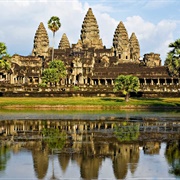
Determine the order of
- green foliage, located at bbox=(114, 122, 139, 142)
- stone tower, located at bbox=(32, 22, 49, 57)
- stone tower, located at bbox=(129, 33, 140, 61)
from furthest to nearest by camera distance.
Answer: stone tower, located at bbox=(129, 33, 140, 61) < stone tower, located at bbox=(32, 22, 49, 57) < green foliage, located at bbox=(114, 122, 139, 142)

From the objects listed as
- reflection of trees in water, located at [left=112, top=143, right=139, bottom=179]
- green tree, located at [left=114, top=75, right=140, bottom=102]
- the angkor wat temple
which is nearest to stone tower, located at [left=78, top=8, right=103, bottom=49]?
the angkor wat temple

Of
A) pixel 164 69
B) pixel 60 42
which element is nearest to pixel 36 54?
pixel 60 42

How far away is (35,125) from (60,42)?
138 meters

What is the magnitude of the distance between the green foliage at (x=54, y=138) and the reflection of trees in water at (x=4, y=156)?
8.40ft

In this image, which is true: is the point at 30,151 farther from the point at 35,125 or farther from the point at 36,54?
the point at 36,54

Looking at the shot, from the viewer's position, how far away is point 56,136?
1359 inches

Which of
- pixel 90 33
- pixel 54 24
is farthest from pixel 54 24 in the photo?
pixel 90 33

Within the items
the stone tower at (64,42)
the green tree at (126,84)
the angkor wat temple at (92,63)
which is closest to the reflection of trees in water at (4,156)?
the green tree at (126,84)

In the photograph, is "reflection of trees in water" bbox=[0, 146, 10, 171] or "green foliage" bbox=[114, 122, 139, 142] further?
"green foliage" bbox=[114, 122, 139, 142]

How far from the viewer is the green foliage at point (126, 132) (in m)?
33.4

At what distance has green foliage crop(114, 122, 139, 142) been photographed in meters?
33.4

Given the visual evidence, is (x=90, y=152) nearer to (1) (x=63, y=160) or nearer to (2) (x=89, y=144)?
(1) (x=63, y=160)

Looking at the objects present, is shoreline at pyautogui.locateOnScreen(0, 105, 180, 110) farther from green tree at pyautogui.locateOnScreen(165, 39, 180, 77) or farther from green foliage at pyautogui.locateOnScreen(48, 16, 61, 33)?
green foliage at pyautogui.locateOnScreen(48, 16, 61, 33)

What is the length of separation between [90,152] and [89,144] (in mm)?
3283
